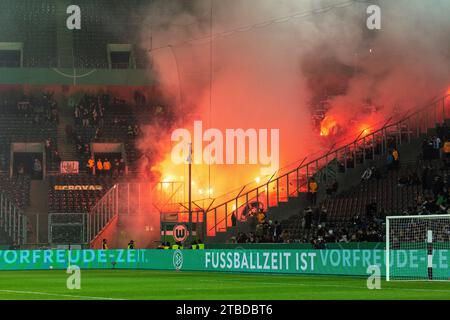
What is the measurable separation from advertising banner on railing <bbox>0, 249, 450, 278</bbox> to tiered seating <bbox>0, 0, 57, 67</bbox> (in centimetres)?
1534

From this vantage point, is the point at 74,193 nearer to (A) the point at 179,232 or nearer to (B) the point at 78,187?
(B) the point at 78,187

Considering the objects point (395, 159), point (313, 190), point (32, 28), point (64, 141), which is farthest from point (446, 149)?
point (32, 28)

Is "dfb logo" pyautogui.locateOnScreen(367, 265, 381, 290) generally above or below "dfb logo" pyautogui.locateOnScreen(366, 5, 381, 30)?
below

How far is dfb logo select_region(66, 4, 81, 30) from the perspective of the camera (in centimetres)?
5181

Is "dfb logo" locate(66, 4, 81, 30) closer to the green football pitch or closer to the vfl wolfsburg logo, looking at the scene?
the vfl wolfsburg logo

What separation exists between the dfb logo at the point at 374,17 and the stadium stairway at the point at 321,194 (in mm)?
5281

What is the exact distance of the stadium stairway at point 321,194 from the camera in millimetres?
38656

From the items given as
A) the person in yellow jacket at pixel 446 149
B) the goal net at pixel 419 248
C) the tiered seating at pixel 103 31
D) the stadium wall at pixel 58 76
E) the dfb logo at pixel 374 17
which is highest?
the tiered seating at pixel 103 31

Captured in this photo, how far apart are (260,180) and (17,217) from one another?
10.2m

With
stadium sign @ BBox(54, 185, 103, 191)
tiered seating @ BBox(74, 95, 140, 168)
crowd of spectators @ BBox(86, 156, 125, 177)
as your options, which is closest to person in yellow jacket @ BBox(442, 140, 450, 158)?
stadium sign @ BBox(54, 185, 103, 191)

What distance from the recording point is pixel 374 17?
41438 mm

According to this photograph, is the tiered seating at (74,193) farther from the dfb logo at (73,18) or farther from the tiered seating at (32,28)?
the dfb logo at (73,18)

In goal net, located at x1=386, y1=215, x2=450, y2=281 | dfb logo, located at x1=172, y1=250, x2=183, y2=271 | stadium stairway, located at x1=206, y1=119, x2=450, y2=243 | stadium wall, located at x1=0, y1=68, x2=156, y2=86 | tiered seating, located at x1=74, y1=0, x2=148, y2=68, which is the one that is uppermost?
tiered seating, located at x1=74, y1=0, x2=148, y2=68

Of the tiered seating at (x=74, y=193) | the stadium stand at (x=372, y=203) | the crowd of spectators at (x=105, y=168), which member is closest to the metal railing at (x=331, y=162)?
the stadium stand at (x=372, y=203)
